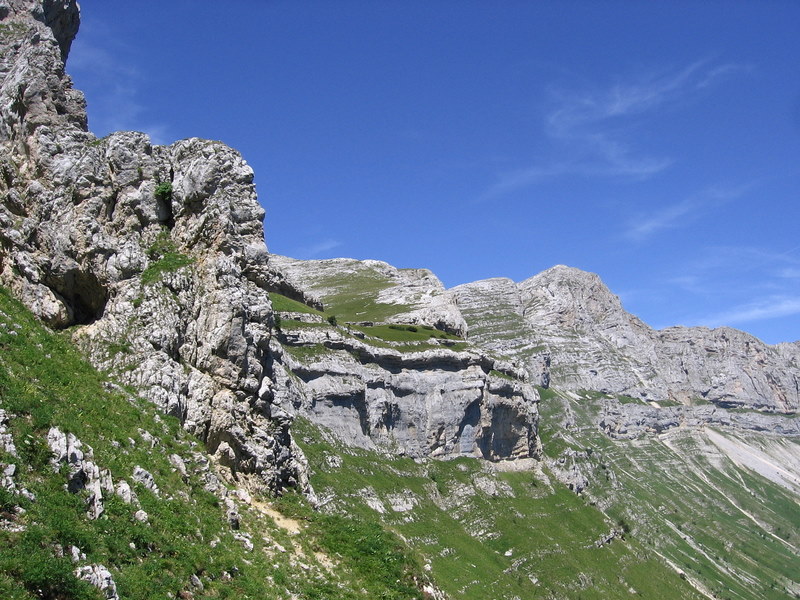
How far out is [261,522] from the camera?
1075 inches

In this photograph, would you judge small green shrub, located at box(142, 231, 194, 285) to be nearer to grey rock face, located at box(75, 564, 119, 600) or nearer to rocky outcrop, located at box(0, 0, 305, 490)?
rocky outcrop, located at box(0, 0, 305, 490)

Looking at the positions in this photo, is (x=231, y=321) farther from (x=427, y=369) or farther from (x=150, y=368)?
(x=427, y=369)

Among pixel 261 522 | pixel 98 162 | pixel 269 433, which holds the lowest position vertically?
pixel 261 522

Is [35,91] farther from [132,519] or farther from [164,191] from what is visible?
[132,519]

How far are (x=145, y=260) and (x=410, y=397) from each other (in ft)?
249

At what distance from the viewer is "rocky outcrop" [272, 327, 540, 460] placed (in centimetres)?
8894

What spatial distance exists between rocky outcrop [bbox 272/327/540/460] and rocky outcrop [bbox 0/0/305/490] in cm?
4543

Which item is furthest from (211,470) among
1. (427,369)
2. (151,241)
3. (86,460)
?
(427,369)

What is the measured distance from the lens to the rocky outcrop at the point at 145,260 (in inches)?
1166

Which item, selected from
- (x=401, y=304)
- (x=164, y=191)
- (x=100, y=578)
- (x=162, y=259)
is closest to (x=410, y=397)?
(x=401, y=304)

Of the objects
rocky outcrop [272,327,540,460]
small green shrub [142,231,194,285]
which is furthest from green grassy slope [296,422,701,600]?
small green shrub [142,231,194,285]

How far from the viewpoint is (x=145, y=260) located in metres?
33.0

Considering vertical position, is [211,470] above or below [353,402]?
below

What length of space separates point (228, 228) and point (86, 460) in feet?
62.2
